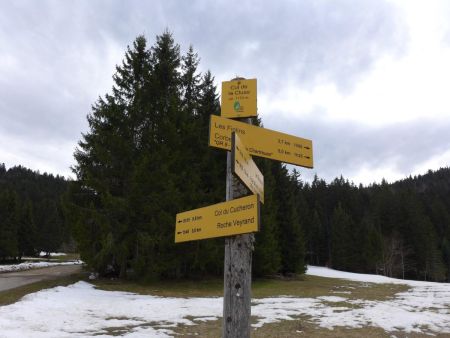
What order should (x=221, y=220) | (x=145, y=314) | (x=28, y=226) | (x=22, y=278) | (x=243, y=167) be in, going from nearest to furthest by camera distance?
(x=243, y=167) → (x=221, y=220) → (x=145, y=314) → (x=22, y=278) → (x=28, y=226)

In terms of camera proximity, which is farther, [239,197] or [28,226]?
[28,226]

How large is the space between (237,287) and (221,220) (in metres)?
0.70

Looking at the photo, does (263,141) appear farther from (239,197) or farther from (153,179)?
(153,179)

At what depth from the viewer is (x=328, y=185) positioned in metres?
86.3

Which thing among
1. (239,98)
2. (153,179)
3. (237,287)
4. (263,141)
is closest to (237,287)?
(237,287)

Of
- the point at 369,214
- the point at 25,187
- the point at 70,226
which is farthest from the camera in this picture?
the point at 25,187

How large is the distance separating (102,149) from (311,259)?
198 ft

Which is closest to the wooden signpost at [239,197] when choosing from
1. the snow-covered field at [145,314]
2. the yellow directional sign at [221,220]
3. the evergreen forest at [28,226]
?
the yellow directional sign at [221,220]

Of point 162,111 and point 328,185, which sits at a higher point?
point 328,185

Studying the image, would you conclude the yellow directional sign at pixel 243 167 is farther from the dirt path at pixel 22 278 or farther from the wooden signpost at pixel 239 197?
the dirt path at pixel 22 278

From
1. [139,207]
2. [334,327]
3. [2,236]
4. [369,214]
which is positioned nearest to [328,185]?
[369,214]

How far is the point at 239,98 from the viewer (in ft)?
15.0

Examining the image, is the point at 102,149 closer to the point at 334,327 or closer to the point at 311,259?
the point at 334,327

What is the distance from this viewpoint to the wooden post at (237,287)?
147 inches
